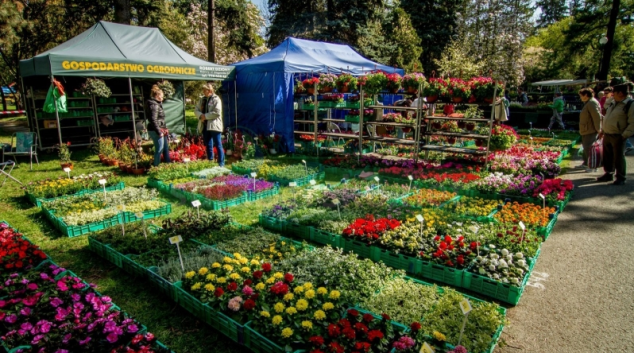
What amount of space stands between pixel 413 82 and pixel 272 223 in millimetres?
5609

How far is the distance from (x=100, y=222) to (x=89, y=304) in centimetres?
291

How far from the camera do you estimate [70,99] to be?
1360 centimetres

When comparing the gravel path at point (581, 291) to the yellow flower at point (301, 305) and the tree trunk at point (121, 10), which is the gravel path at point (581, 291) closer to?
the yellow flower at point (301, 305)

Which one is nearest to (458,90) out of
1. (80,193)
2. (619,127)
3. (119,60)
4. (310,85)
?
(619,127)

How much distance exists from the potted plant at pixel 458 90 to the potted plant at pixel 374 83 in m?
1.79

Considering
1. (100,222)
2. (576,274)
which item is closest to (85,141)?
(100,222)

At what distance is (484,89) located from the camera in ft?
Answer: 28.3

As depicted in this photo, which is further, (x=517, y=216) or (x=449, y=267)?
(x=517, y=216)

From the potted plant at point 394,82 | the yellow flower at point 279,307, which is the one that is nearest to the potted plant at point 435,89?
the potted plant at point 394,82

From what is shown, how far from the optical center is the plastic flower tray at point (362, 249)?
4844mm

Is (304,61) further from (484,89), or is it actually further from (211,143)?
(484,89)

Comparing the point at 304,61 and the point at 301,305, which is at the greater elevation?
the point at 304,61

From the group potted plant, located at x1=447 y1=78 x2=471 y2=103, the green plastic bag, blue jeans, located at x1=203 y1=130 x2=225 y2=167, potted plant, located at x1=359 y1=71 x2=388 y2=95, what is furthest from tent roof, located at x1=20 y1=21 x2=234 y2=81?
potted plant, located at x1=447 y1=78 x2=471 y2=103

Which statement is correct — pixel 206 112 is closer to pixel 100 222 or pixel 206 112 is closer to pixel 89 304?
pixel 100 222
